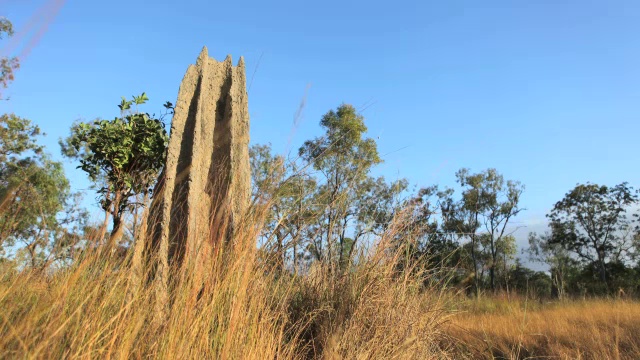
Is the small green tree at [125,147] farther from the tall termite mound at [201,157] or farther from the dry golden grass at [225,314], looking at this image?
the dry golden grass at [225,314]

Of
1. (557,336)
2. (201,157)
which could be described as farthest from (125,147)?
(557,336)

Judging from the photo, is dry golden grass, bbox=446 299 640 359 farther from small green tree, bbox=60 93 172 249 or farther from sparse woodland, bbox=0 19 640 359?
small green tree, bbox=60 93 172 249

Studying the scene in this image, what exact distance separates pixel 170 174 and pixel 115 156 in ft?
5.48

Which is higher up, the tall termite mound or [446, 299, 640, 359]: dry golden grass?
the tall termite mound

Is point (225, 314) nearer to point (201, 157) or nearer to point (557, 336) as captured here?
point (201, 157)

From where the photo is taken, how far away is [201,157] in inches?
149

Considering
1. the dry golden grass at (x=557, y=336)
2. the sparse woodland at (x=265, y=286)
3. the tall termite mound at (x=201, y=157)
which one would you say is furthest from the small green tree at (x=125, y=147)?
the dry golden grass at (x=557, y=336)

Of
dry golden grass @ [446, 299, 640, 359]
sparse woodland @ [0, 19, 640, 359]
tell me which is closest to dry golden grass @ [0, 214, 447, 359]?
sparse woodland @ [0, 19, 640, 359]

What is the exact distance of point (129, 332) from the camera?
5.16ft

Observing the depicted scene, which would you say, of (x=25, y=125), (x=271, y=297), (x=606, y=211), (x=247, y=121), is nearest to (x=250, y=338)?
(x=271, y=297)

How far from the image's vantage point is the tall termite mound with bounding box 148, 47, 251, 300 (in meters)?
3.37

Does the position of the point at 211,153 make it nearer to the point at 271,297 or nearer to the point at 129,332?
the point at 271,297

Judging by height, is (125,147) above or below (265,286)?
above

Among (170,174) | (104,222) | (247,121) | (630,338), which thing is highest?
(247,121)
